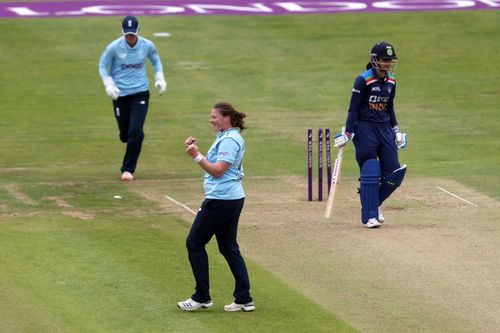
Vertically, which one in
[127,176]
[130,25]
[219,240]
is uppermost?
[130,25]

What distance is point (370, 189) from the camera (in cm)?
1512

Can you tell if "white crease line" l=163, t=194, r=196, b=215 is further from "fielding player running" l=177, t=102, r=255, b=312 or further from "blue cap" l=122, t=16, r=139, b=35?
"fielding player running" l=177, t=102, r=255, b=312

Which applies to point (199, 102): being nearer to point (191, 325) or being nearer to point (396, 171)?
point (396, 171)

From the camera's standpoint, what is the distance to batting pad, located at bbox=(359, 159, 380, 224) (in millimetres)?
15047

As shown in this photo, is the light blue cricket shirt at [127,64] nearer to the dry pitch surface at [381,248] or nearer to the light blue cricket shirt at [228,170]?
the dry pitch surface at [381,248]

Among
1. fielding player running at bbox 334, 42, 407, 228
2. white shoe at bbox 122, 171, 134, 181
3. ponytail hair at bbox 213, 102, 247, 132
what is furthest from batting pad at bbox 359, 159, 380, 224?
white shoe at bbox 122, 171, 134, 181

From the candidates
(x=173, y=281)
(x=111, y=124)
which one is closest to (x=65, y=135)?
(x=111, y=124)

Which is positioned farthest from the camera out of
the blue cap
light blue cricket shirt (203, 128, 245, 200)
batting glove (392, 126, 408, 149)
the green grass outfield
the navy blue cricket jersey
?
the blue cap

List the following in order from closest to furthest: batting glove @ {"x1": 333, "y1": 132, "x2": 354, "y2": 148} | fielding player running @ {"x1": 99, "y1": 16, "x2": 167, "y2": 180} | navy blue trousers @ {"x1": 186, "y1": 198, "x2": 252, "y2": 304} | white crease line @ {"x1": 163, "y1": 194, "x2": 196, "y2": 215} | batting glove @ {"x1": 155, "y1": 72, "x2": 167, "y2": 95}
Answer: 1. navy blue trousers @ {"x1": 186, "y1": 198, "x2": 252, "y2": 304}
2. batting glove @ {"x1": 333, "y1": 132, "x2": 354, "y2": 148}
3. white crease line @ {"x1": 163, "y1": 194, "x2": 196, "y2": 215}
4. fielding player running @ {"x1": 99, "y1": 16, "x2": 167, "y2": 180}
5. batting glove @ {"x1": 155, "y1": 72, "x2": 167, "y2": 95}

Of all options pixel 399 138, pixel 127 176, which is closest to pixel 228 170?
pixel 399 138

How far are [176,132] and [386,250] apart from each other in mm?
8990

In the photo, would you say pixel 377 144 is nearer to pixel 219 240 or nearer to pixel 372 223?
pixel 372 223

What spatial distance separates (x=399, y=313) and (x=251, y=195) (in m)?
6.09

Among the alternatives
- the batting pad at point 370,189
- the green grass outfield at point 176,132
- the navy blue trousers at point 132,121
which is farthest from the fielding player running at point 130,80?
the batting pad at point 370,189
